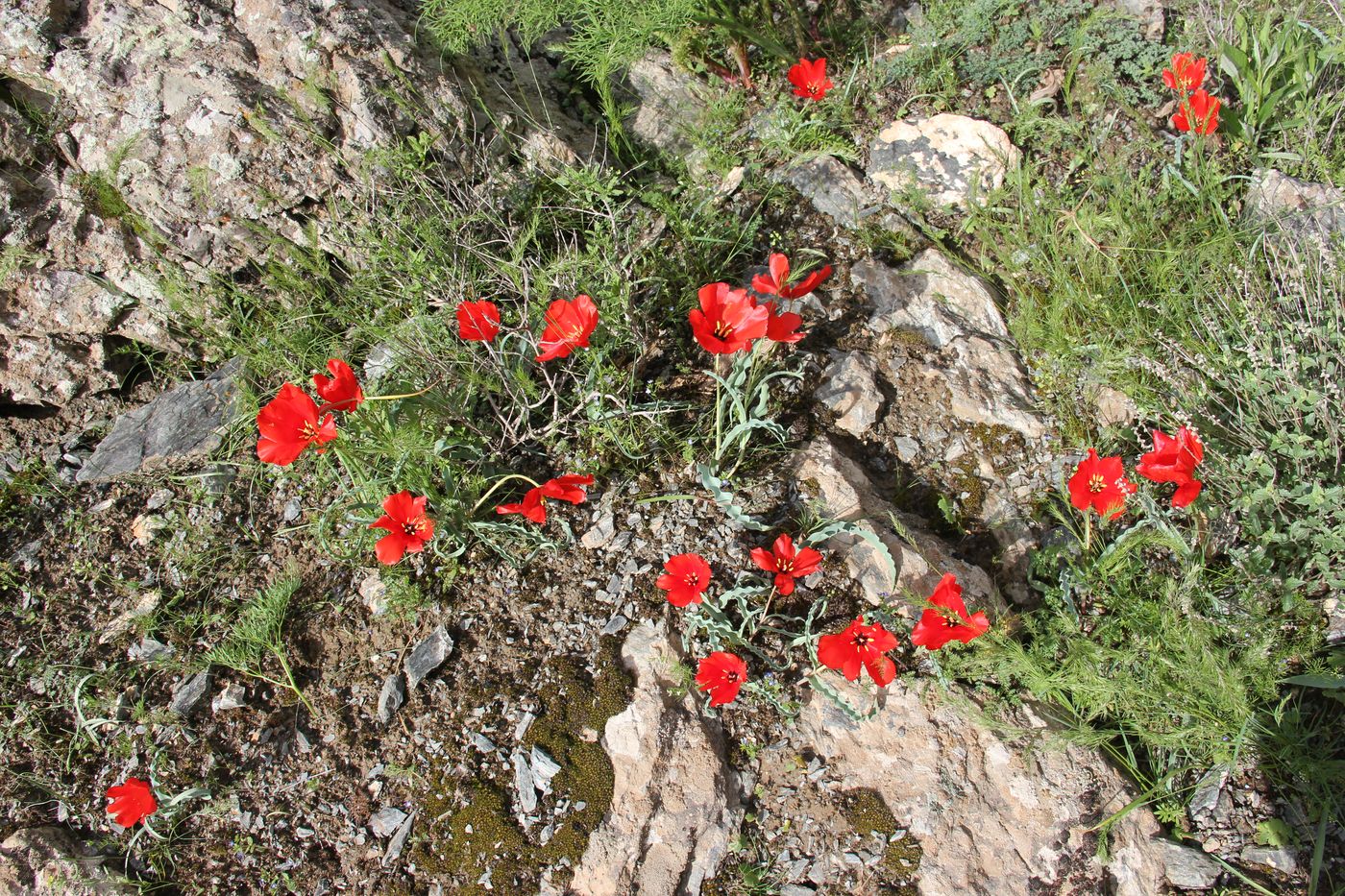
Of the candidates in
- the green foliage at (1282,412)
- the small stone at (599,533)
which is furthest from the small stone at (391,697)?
the green foliage at (1282,412)

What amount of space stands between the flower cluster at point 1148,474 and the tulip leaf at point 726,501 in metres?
0.93

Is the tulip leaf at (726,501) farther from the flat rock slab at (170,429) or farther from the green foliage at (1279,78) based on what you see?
the green foliage at (1279,78)

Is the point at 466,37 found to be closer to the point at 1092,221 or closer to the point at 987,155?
the point at 987,155

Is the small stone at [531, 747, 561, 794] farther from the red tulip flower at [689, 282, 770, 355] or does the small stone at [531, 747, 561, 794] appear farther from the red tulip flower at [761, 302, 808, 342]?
the red tulip flower at [761, 302, 808, 342]

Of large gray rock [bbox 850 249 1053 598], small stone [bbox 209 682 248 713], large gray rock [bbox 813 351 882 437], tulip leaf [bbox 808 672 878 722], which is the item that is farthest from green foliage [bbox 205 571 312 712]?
large gray rock [bbox 850 249 1053 598]

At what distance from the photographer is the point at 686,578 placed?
2.37 metres

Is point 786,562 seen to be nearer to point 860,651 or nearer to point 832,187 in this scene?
point 860,651

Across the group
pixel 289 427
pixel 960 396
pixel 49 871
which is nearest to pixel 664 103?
pixel 960 396

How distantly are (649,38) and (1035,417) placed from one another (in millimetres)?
2253

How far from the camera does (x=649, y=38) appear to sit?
3510 millimetres

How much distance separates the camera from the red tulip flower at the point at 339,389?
85.7 inches

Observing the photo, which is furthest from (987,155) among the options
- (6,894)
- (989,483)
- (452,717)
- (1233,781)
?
(6,894)

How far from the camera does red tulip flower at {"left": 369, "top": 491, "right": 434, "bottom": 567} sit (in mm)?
2303

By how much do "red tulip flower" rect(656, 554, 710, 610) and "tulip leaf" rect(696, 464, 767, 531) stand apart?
26 centimetres
